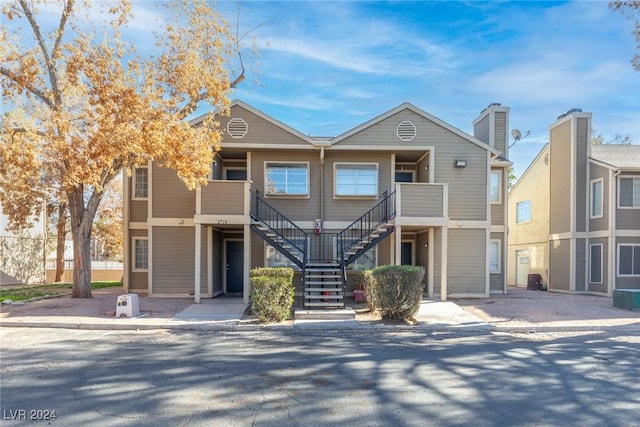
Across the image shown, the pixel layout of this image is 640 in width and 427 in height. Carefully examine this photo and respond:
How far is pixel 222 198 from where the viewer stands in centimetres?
1310

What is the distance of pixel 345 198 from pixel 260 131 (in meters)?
3.76

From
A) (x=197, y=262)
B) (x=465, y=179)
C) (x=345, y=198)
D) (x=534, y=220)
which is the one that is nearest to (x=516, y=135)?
(x=534, y=220)

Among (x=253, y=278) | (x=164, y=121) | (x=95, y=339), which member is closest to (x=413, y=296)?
(x=253, y=278)

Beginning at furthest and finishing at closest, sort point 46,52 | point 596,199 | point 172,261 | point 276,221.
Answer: point 596,199, point 276,221, point 172,261, point 46,52

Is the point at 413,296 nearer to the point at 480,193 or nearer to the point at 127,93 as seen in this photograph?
the point at 480,193

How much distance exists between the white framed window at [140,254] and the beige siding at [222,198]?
12.3 ft

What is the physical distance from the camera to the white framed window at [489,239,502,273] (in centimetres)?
1610

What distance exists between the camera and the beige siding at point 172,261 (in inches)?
558

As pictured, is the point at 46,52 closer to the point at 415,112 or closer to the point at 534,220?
the point at 415,112

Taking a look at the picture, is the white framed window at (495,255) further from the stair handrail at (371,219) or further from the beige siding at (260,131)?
the beige siding at (260,131)

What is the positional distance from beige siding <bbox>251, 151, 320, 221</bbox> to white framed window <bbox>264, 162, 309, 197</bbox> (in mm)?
143

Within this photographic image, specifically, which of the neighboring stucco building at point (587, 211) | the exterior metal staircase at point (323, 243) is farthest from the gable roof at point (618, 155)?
the exterior metal staircase at point (323, 243)

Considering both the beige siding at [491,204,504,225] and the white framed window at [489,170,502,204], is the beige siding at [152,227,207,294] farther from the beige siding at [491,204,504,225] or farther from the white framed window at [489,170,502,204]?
the white framed window at [489,170,502,204]

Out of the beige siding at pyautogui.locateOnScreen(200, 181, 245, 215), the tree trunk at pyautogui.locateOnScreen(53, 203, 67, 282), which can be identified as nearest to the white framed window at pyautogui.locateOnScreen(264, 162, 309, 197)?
the beige siding at pyautogui.locateOnScreen(200, 181, 245, 215)
